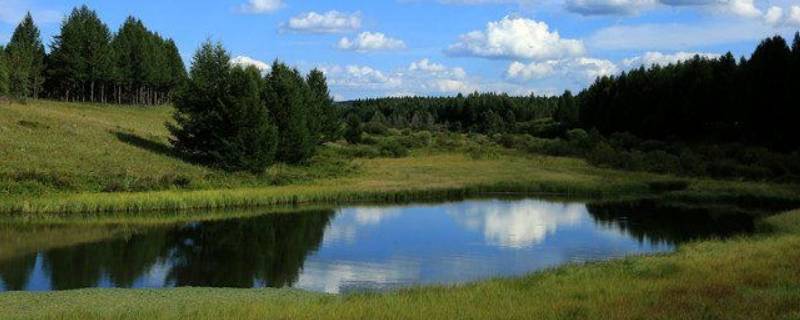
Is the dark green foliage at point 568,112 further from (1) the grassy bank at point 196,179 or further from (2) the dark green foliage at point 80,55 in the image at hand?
(2) the dark green foliage at point 80,55

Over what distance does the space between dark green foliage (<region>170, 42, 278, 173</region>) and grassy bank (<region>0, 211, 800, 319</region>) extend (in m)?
34.2

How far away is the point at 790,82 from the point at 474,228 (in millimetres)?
44666

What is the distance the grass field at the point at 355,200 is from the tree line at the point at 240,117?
1751mm

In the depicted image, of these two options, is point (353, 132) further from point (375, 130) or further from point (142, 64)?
point (142, 64)

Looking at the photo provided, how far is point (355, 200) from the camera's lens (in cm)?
5122

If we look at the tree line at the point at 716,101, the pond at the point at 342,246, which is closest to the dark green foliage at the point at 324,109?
the pond at the point at 342,246

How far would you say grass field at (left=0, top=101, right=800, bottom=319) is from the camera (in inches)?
558

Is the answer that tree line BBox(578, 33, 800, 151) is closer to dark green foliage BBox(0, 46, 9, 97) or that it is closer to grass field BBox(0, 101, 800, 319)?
grass field BBox(0, 101, 800, 319)

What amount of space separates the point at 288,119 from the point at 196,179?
14640mm

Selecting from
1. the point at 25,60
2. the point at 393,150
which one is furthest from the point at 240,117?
the point at 25,60

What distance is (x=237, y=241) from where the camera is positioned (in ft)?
112

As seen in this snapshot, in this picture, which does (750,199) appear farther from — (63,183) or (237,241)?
(63,183)

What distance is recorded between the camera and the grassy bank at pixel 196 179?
42875 millimetres

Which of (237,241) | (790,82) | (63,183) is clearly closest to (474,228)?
(237,241)
